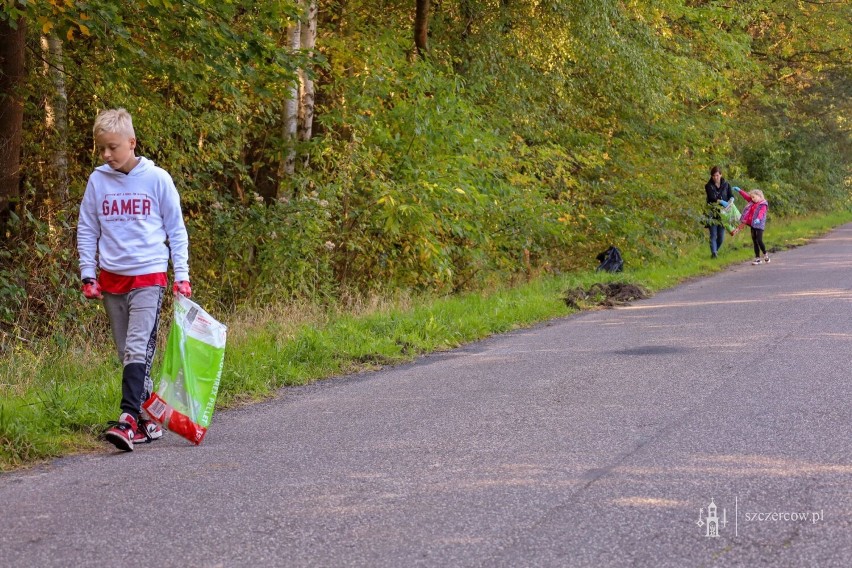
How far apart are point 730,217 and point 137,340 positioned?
759 inches

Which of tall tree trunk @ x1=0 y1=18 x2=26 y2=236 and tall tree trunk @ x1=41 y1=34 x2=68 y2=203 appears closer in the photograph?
tall tree trunk @ x1=0 y1=18 x2=26 y2=236

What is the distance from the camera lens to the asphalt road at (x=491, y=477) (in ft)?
13.9

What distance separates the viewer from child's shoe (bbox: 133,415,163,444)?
6.44m

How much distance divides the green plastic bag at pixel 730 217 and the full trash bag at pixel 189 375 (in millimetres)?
18575

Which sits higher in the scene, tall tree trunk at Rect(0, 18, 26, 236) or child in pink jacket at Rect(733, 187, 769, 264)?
tall tree trunk at Rect(0, 18, 26, 236)

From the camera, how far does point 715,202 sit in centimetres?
2367

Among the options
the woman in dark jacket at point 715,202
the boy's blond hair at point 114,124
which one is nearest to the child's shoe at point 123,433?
the boy's blond hair at point 114,124

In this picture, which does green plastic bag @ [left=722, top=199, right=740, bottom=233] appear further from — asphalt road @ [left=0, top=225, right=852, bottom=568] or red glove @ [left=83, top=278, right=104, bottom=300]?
red glove @ [left=83, top=278, right=104, bottom=300]

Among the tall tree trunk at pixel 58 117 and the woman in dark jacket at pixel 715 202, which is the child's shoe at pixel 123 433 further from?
the woman in dark jacket at pixel 715 202

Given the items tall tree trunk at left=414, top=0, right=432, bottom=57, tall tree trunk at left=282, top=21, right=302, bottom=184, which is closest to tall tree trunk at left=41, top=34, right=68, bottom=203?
tall tree trunk at left=282, top=21, right=302, bottom=184

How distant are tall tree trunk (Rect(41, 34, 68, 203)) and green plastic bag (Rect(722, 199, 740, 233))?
14979 mm

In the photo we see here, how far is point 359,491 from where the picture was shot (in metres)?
5.12

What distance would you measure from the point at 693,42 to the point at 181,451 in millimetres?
21135

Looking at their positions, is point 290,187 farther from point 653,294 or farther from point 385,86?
point 653,294
